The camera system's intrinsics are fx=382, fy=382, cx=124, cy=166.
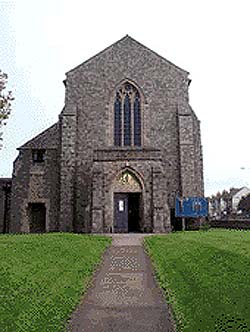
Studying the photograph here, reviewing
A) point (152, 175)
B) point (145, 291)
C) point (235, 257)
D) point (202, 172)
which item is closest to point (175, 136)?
point (202, 172)

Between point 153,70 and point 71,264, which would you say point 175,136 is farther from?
point 71,264

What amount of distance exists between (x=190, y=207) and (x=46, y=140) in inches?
484

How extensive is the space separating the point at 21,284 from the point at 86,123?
22.2m

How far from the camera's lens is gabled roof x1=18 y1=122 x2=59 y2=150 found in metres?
29.8

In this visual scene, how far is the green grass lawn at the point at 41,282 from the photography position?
5.71 m

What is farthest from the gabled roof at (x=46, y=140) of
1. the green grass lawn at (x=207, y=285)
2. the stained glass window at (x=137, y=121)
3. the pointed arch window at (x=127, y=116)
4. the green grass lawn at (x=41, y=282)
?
the green grass lawn at (x=207, y=285)

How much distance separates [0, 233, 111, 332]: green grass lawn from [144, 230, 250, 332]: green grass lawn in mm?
1851

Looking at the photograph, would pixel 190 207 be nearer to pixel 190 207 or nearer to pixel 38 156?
pixel 190 207

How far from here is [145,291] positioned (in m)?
7.90

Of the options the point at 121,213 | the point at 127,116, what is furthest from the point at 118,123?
the point at 121,213

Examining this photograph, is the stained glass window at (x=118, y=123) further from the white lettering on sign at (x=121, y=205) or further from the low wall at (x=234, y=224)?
the low wall at (x=234, y=224)

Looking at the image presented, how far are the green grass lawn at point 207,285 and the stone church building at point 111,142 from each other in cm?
1421

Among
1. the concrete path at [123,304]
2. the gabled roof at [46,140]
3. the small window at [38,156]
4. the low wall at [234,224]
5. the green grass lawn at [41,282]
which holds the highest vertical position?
the gabled roof at [46,140]

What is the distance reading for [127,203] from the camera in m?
27.3
